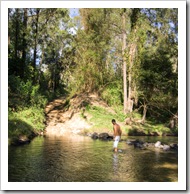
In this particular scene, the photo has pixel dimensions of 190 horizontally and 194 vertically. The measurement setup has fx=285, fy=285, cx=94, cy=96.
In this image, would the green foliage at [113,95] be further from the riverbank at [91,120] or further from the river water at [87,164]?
the river water at [87,164]

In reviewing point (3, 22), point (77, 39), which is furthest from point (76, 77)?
point (3, 22)

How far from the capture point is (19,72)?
26.9 metres

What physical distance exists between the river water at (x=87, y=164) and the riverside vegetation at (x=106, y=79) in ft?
9.82

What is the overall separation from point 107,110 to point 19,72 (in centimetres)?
903

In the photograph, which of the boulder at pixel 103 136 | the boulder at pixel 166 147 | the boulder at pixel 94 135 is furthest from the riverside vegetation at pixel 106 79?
the boulder at pixel 166 147

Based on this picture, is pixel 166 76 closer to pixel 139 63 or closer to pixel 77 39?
pixel 139 63

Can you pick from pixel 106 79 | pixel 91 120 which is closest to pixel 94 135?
pixel 91 120

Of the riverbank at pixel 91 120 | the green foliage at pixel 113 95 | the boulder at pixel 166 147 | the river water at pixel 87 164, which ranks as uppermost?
the green foliage at pixel 113 95

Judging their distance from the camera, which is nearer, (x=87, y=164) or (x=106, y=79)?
(x=87, y=164)

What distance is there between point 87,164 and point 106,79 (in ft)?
57.5

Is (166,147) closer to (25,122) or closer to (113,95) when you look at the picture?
(25,122)

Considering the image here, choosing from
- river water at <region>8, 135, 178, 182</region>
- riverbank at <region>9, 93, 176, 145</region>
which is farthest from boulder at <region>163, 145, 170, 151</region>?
riverbank at <region>9, 93, 176, 145</region>

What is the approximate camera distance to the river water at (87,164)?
32.7 feet

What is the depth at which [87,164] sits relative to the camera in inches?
466
